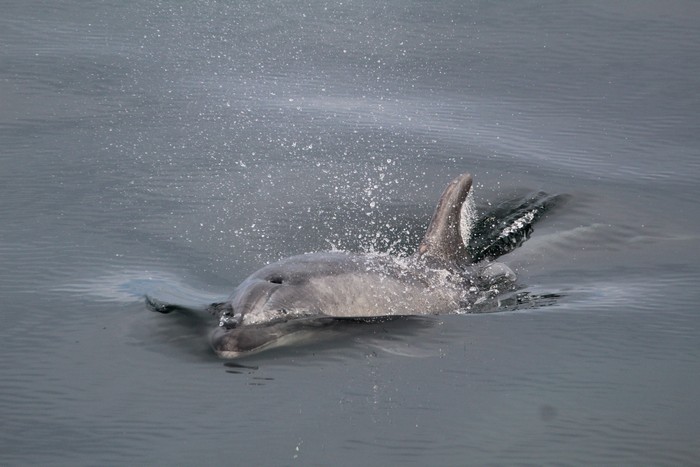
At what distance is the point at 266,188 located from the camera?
432 inches

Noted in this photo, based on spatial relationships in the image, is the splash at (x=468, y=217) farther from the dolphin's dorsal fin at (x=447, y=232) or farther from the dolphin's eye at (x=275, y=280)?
the dolphin's eye at (x=275, y=280)

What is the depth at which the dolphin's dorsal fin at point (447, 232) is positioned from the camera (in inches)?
351

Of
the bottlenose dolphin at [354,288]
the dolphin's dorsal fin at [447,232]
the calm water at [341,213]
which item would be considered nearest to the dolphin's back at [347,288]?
the bottlenose dolphin at [354,288]

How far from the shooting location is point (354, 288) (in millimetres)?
7770

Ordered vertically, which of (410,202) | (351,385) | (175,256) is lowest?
(351,385)

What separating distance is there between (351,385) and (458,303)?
1.75 metres

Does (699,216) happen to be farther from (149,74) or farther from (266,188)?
(149,74)

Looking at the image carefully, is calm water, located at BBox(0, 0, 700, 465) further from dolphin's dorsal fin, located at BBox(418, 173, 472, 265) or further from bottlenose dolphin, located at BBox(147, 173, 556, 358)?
dolphin's dorsal fin, located at BBox(418, 173, 472, 265)

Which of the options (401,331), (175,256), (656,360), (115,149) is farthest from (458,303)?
(115,149)

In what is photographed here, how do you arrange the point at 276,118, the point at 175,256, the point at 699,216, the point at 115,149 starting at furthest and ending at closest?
1. the point at 276,118
2. the point at 115,149
3. the point at 699,216
4. the point at 175,256

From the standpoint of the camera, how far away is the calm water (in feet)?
21.2

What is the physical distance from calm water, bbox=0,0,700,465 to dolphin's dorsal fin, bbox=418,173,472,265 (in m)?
0.70

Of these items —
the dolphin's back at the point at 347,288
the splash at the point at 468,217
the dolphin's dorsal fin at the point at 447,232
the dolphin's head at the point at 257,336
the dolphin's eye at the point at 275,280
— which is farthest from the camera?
the splash at the point at 468,217

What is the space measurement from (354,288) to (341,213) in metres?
2.67
